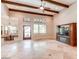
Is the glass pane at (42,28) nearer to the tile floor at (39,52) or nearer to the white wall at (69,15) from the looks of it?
the white wall at (69,15)

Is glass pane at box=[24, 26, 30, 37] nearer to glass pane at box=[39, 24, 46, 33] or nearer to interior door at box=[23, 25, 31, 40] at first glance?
interior door at box=[23, 25, 31, 40]

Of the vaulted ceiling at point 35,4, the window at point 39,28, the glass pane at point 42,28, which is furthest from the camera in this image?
the glass pane at point 42,28

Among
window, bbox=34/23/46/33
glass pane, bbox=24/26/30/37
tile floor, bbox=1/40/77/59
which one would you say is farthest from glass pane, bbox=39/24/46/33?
tile floor, bbox=1/40/77/59

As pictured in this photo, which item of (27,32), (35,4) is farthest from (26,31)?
(35,4)

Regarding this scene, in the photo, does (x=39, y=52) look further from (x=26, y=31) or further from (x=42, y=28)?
(x=42, y=28)

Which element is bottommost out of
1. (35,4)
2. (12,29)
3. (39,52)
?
(39,52)

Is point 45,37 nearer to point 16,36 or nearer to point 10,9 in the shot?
point 16,36

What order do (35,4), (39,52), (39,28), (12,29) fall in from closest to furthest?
(39,52) → (35,4) → (12,29) → (39,28)

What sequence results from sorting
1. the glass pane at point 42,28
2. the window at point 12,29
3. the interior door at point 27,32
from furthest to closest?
1. the glass pane at point 42,28
2. the interior door at point 27,32
3. the window at point 12,29

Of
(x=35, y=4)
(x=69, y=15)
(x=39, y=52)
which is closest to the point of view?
(x=39, y=52)

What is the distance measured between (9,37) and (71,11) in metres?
7.18

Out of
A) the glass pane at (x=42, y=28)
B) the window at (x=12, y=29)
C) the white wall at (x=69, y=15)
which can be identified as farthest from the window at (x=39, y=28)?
the window at (x=12, y=29)

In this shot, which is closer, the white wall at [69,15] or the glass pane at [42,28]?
the white wall at [69,15]

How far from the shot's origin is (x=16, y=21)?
39.6 feet
